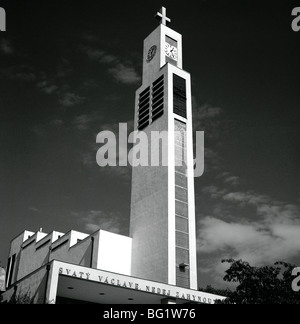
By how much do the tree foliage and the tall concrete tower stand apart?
13.7 meters

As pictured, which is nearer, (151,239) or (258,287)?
(258,287)

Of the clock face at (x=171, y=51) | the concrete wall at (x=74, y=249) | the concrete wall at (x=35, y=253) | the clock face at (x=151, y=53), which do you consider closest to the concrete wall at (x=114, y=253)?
the concrete wall at (x=74, y=249)

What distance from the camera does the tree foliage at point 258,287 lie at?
23.0m

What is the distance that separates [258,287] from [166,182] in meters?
19.2

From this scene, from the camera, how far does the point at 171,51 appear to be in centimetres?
5188

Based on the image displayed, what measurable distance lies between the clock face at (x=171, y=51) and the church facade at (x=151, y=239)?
149 mm

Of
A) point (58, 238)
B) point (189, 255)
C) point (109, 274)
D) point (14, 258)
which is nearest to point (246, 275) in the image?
point (109, 274)

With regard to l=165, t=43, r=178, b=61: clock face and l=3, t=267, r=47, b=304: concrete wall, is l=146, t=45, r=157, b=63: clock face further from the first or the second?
l=3, t=267, r=47, b=304: concrete wall

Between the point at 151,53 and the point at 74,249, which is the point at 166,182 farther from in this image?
the point at 151,53

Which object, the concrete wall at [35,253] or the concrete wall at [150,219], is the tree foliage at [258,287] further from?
the concrete wall at [35,253]

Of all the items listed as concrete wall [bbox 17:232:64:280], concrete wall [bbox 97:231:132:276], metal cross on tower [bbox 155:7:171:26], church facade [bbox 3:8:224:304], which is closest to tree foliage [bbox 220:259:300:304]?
church facade [bbox 3:8:224:304]

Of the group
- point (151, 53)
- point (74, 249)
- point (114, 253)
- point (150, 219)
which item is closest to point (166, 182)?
point (150, 219)

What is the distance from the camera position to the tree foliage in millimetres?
22969
